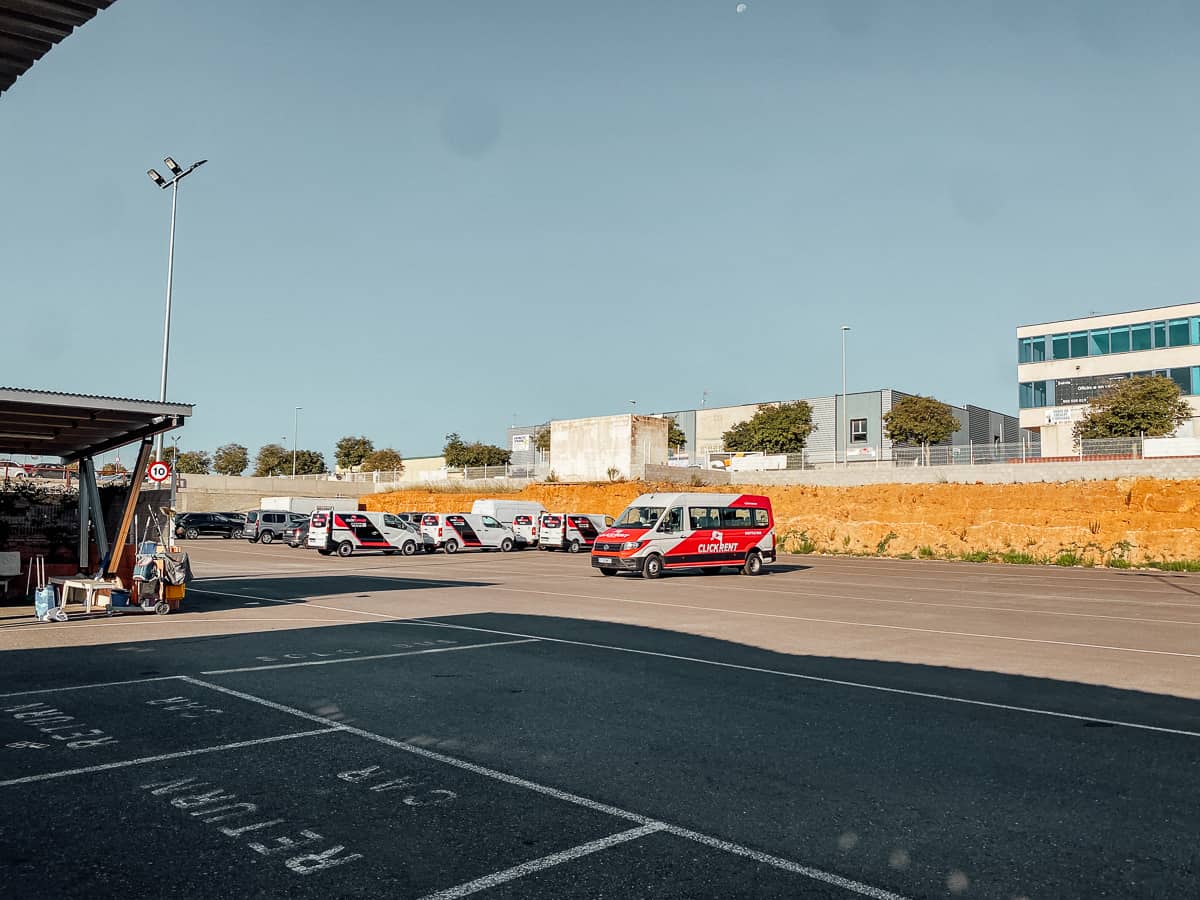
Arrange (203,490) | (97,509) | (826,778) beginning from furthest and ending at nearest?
(203,490) → (97,509) → (826,778)

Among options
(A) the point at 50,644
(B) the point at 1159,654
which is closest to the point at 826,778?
(B) the point at 1159,654

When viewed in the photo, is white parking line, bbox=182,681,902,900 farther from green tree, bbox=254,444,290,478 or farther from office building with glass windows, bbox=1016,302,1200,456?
green tree, bbox=254,444,290,478

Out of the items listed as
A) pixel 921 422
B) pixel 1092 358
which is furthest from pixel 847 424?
pixel 1092 358

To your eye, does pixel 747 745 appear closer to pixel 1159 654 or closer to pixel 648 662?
pixel 648 662

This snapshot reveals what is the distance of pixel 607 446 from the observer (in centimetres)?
5497

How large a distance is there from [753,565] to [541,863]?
80.4ft

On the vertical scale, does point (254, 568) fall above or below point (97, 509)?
below

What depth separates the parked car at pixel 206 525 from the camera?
173 ft

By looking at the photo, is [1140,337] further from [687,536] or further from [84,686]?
[84,686]

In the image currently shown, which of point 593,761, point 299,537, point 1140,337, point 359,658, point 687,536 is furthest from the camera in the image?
point 1140,337

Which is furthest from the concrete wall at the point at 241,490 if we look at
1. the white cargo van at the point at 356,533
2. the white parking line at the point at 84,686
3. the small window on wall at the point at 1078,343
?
the white parking line at the point at 84,686

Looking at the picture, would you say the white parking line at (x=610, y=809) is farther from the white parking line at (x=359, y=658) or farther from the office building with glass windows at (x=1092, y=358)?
the office building with glass windows at (x=1092, y=358)

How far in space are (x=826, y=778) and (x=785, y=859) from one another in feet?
5.22

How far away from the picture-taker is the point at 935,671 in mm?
10664
